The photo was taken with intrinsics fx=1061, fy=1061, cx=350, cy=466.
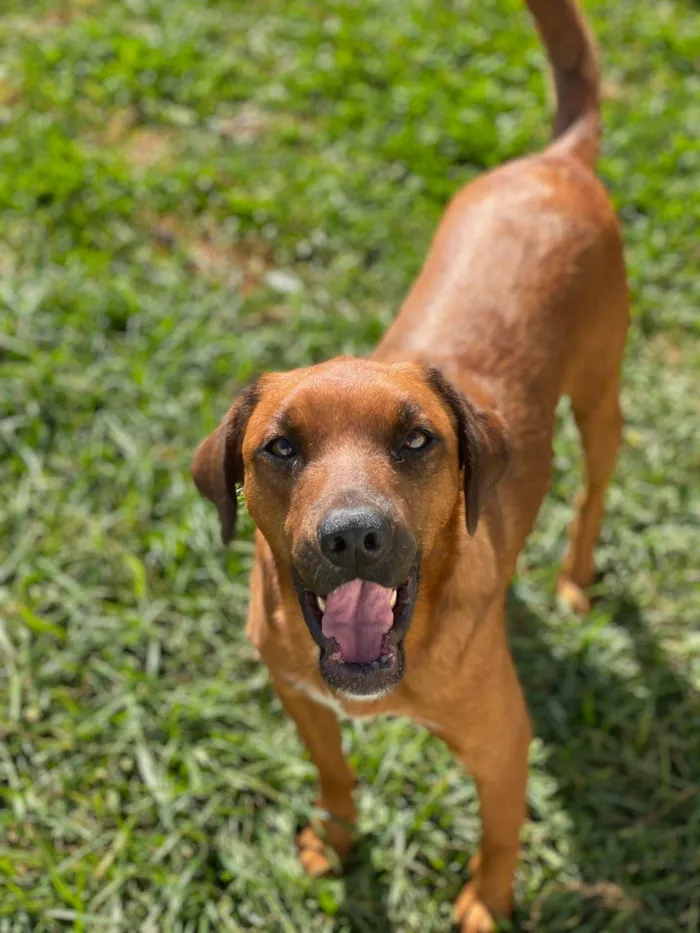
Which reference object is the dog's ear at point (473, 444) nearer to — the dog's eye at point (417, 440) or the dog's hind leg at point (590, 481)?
the dog's eye at point (417, 440)

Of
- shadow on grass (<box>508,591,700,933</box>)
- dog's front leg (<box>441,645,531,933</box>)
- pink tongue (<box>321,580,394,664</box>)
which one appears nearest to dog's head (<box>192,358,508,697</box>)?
pink tongue (<box>321,580,394,664</box>)

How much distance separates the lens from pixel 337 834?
4.23 metres

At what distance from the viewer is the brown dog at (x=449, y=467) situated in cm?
302

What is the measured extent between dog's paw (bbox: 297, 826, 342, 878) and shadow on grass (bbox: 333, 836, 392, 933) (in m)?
0.08

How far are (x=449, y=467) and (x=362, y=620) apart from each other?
53 centimetres

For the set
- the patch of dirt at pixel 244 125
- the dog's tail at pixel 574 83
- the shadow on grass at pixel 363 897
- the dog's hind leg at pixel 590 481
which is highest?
the dog's tail at pixel 574 83

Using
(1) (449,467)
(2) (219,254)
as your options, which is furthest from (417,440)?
(2) (219,254)

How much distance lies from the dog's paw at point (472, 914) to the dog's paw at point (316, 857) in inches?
20.0

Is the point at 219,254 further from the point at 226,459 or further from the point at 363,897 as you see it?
the point at 363,897

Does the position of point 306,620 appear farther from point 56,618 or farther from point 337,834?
point 56,618

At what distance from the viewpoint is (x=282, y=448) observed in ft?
10.2

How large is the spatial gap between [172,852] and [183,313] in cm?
292

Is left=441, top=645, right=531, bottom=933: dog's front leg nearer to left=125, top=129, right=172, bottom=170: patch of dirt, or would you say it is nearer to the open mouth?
the open mouth

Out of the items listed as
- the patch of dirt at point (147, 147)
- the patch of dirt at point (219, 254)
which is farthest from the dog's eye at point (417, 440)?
the patch of dirt at point (147, 147)
